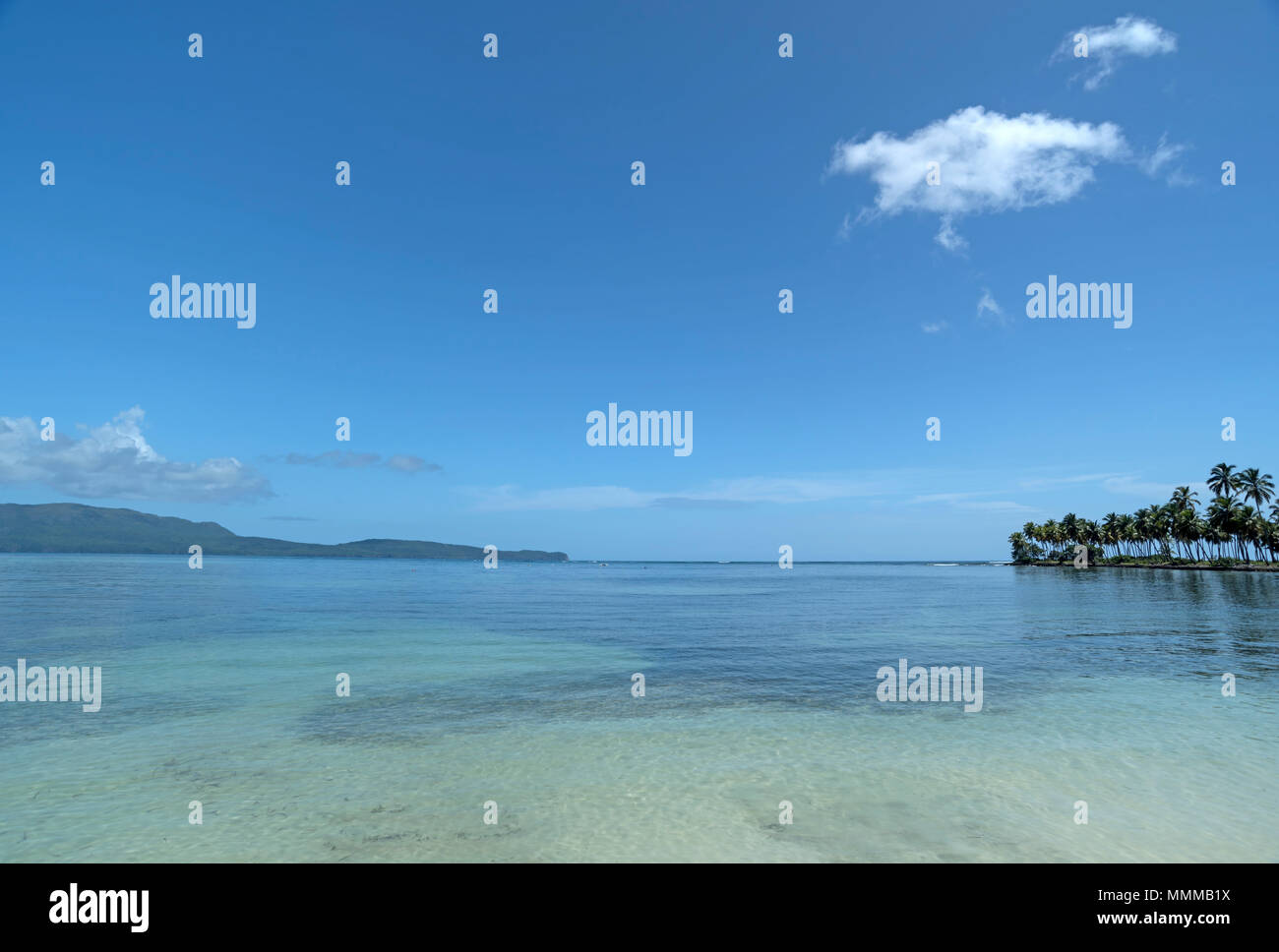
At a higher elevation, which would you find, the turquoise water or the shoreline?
the turquoise water

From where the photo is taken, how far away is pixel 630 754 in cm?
1352

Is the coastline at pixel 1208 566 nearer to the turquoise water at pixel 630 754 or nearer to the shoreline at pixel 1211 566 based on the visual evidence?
the shoreline at pixel 1211 566

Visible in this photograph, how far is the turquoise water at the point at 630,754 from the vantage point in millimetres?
9438

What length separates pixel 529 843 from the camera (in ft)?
30.4

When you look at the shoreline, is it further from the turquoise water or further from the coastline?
the turquoise water

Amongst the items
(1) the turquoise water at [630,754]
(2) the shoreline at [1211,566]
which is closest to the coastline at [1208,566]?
(2) the shoreline at [1211,566]

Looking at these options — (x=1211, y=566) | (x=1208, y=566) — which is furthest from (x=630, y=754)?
(x=1208, y=566)

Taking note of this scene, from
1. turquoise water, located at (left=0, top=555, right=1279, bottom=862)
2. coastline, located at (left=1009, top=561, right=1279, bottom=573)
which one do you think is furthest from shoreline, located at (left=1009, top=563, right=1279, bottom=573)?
turquoise water, located at (left=0, top=555, right=1279, bottom=862)

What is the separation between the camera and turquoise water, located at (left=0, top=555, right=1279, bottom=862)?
944 cm

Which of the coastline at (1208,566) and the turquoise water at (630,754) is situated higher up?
the turquoise water at (630,754)

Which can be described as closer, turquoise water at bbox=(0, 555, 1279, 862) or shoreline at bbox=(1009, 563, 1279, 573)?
turquoise water at bbox=(0, 555, 1279, 862)
